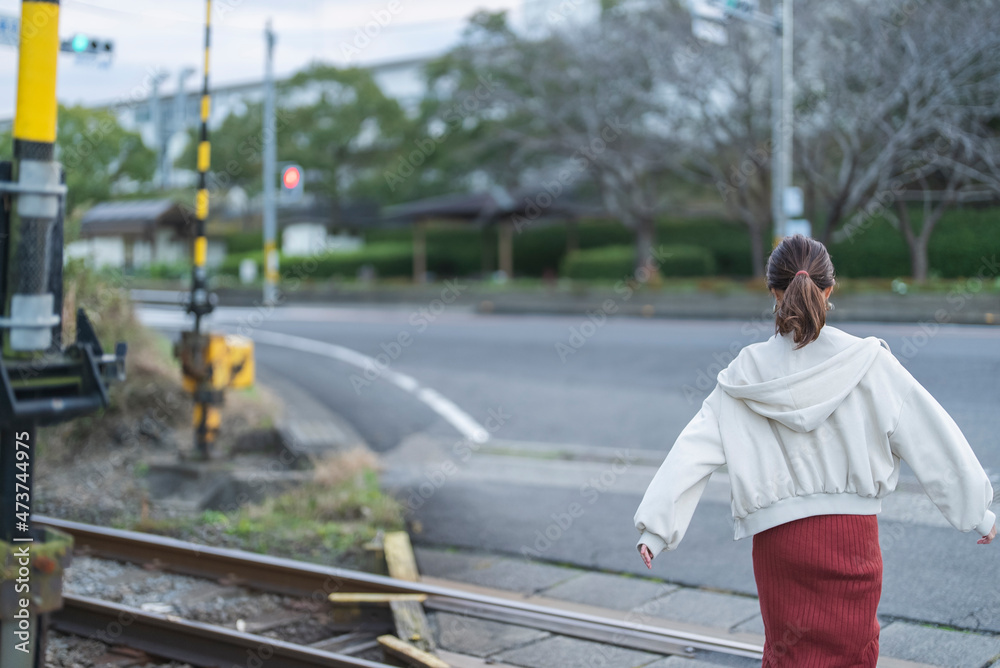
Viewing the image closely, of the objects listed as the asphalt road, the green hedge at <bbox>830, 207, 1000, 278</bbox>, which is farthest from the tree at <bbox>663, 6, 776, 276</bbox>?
the asphalt road

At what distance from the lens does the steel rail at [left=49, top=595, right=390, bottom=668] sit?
4.13 m

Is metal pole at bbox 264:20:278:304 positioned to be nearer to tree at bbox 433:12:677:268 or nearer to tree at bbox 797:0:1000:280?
tree at bbox 433:12:677:268

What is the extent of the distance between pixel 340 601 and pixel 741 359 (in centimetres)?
292

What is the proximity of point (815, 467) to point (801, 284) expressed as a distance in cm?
51

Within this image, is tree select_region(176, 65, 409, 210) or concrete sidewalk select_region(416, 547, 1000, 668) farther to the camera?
tree select_region(176, 65, 409, 210)

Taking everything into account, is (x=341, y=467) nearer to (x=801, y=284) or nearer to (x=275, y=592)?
(x=275, y=592)

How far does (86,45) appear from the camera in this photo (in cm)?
1074

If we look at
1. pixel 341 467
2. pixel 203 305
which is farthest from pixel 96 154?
pixel 341 467

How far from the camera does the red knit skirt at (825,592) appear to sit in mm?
2521

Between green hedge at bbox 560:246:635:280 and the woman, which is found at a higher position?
green hedge at bbox 560:246:635:280

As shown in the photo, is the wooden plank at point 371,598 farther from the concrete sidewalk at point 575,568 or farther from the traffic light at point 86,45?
the traffic light at point 86,45

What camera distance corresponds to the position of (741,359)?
2693 mm

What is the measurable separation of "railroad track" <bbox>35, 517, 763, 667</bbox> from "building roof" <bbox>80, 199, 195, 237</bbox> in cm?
3133

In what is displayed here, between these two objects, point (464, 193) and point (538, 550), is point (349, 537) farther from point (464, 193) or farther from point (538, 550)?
point (464, 193)
